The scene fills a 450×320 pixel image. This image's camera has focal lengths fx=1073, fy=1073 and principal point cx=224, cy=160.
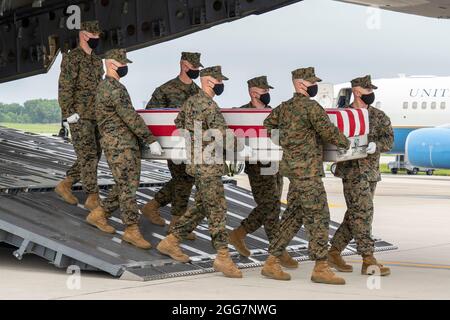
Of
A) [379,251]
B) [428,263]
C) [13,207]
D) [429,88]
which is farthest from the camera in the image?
[429,88]

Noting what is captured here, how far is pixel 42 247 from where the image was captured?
410 inches

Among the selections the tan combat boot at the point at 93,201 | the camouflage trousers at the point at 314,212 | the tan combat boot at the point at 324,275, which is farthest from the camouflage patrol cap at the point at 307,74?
the tan combat boot at the point at 93,201

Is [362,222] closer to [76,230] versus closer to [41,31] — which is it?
[76,230]

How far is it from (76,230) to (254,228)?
6.29 ft

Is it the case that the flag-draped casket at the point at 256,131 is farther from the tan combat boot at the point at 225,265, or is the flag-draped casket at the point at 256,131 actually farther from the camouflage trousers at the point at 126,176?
Answer: the tan combat boot at the point at 225,265

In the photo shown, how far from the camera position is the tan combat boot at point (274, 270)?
10.3m

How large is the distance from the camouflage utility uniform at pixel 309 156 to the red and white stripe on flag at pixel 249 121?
1.56 ft

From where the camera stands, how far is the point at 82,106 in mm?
11469

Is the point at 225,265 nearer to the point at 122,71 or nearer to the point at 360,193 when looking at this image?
the point at 360,193

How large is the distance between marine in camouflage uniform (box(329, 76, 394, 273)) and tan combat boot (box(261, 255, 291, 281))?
0.90 m

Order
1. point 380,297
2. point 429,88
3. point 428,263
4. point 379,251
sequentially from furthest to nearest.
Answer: point 429,88 < point 379,251 < point 428,263 < point 380,297

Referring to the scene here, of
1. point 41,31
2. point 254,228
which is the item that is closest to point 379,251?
point 254,228

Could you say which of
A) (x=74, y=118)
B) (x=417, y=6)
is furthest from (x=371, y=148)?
(x=74, y=118)

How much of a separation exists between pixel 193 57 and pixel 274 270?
254 cm
